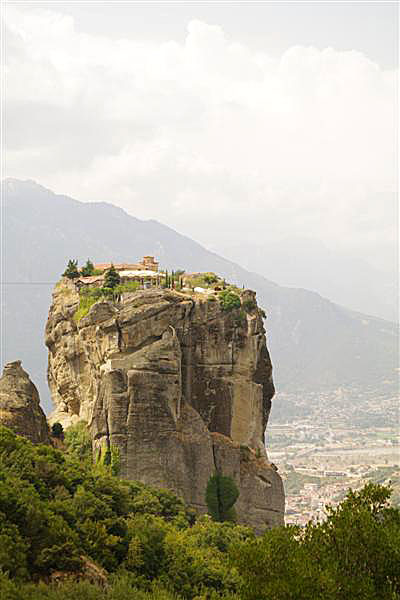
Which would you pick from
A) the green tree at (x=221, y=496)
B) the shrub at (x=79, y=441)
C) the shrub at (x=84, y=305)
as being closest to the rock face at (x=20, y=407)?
the shrub at (x=79, y=441)

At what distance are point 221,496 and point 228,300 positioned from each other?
11.7m

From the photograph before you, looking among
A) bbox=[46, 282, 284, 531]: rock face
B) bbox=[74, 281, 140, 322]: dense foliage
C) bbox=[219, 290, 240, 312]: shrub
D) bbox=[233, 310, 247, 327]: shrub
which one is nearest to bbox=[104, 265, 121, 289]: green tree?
bbox=[74, 281, 140, 322]: dense foliage

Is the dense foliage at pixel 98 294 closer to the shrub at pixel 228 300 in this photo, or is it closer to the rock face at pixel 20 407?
the shrub at pixel 228 300

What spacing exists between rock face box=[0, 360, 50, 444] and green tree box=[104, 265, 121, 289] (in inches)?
334

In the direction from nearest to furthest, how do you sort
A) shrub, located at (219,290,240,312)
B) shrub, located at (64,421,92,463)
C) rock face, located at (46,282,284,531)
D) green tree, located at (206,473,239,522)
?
rock face, located at (46,282,284,531), green tree, located at (206,473,239,522), shrub, located at (64,421,92,463), shrub, located at (219,290,240,312)

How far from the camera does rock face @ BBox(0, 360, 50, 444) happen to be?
43781 millimetres

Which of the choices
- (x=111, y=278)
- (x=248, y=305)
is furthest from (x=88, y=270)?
(x=248, y=305)

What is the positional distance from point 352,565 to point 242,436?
98.7ft

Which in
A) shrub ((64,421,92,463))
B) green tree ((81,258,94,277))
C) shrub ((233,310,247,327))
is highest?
green tree ((81,258,94,277))

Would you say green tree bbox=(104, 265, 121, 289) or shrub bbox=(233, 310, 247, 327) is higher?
green tree bbox=(104, 265, 121, 289)

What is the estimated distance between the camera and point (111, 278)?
53.5 metres

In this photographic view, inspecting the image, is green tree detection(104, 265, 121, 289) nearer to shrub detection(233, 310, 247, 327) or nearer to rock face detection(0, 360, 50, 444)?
shrub detection(233, 310, 247, 327)

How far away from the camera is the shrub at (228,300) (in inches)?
1998

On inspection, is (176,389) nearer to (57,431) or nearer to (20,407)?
(20,407)
